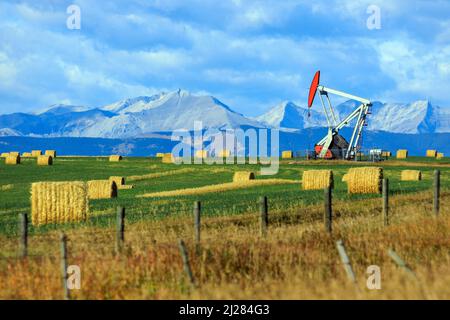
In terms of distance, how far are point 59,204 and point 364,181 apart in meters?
18.1

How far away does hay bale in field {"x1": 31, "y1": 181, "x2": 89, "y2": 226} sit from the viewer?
30781 mm

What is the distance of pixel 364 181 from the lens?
41.7 metres

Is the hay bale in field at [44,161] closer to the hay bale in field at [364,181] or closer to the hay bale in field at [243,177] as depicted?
the hay bale in field at [243,177]

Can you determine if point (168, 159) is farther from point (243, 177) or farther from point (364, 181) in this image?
point (364, 181)

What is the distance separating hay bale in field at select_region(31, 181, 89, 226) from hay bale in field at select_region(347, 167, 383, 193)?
54.6 feet

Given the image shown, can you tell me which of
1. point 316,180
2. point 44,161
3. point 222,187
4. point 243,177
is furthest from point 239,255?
point 44,161

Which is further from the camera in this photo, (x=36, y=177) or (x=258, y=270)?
(x=36, y=177)

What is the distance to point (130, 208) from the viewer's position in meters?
33.9

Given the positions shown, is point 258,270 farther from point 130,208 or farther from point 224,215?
point 130,208

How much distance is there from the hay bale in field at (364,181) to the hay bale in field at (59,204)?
54.6 feet

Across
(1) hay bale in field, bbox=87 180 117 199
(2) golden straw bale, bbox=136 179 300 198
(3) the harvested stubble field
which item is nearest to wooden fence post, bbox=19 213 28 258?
(3) the harvested stubble field

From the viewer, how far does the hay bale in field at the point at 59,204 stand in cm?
3078

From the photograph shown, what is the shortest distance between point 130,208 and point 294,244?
50.1 ft
